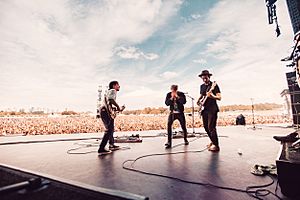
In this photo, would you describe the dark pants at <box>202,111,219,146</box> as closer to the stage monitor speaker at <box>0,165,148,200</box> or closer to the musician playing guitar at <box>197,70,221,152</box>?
the musician playing guitar at <box>197,70,221,152</box>

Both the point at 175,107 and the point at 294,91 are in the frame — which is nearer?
the point at 175,107

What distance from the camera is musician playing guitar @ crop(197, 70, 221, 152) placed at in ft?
11.7

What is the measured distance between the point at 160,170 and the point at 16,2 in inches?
313

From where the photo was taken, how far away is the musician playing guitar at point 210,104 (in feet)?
11.7

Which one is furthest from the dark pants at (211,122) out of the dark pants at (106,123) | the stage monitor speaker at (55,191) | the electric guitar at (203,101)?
the stage monitor speaker at (55,191)

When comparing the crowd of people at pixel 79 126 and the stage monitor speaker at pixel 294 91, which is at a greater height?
the stage monitor speaker at pixel 294 91

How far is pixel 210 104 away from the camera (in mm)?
3615

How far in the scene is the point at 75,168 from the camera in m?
2.54

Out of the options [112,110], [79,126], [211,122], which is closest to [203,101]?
[211,122]

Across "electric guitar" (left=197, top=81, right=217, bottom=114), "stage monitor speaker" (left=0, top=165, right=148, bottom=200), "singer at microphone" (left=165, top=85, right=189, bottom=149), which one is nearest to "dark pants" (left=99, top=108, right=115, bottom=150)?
"singer at microphone" (left=165, top=85, right=189, bottom=149)

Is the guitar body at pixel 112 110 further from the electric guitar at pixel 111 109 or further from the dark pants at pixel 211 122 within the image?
the dark pants at pixel 211 122

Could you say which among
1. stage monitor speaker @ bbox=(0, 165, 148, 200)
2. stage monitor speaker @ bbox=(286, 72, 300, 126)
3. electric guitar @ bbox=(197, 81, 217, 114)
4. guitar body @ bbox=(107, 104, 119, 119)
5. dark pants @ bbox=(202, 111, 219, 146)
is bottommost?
stage monitor speaker @ bbox=(0, 165, 148, 200)

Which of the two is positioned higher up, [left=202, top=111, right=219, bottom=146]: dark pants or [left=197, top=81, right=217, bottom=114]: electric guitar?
[left=197, top=81, right=217, bottom=114]: electric guitar

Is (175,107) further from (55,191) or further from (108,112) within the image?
(55,191)
